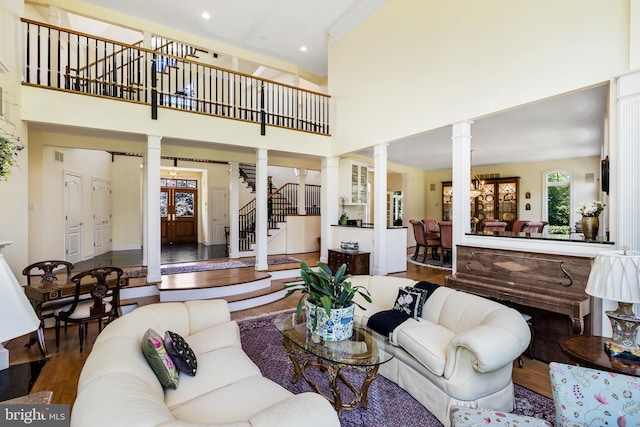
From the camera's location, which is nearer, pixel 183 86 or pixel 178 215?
pixel 183 86

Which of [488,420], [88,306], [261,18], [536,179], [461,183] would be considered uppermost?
[261,18]

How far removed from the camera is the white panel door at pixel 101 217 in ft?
25.1

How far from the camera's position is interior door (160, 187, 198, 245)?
11.0 metres

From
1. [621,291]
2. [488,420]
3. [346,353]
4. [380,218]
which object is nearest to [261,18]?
[380,218]

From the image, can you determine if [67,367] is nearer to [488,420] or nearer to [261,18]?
[488,420]

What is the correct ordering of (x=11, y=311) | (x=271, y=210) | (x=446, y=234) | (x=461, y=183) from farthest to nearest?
(x=271, y=210) → (x=446, y=234) → (x=461, y=183) → (x=11, y=311)

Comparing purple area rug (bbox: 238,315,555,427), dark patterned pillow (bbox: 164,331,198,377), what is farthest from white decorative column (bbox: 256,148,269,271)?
dark patterned pillow (bbox: 164,331,198,377)

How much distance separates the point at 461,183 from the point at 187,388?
401 centimetres

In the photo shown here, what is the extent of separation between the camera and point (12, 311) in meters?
1.01

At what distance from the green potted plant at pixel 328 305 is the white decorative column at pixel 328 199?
469cm

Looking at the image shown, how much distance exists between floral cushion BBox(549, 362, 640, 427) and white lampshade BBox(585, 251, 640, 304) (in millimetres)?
494

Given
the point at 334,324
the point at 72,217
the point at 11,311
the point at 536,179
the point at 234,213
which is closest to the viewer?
the point at 11,311

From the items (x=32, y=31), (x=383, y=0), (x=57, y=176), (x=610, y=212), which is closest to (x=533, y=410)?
(x=610, y=212)

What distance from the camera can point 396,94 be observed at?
546 centimetres
